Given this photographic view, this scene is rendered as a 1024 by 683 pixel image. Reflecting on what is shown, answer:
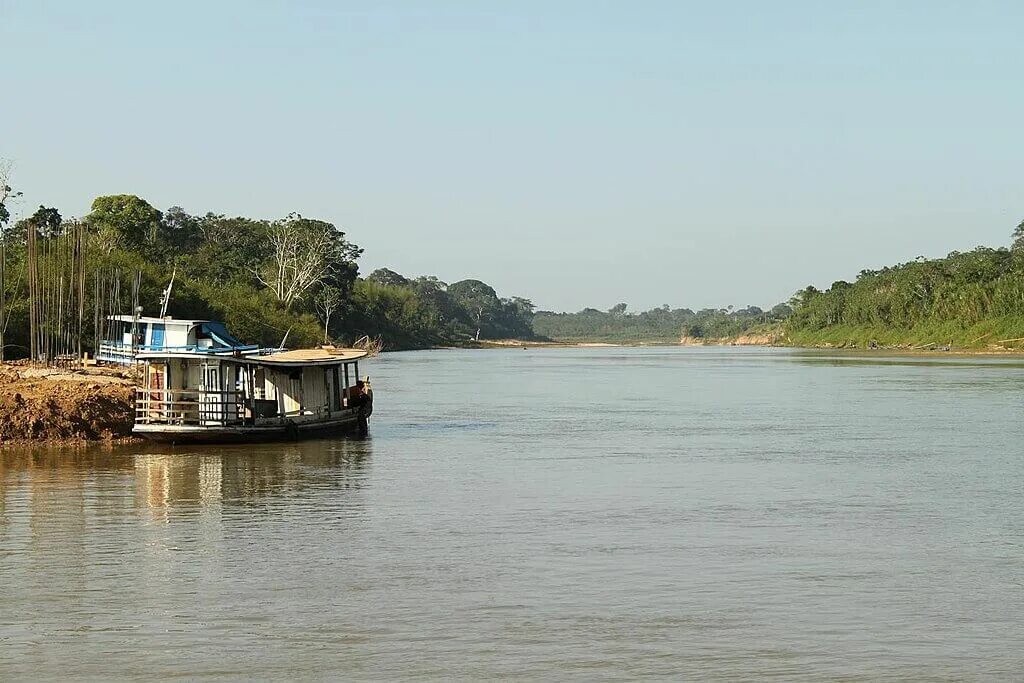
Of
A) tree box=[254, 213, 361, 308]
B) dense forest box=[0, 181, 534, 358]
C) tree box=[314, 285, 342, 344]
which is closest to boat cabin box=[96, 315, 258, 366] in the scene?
dense forest box=[0, 181, 534, 358]

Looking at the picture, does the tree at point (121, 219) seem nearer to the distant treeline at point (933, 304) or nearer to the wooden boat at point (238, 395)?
the wooden boat at point (238, 395)

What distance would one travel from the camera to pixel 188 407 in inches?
1049

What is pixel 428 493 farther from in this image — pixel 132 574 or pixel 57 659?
pixel 57 659

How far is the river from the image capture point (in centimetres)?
1059

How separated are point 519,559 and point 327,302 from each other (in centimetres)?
8690

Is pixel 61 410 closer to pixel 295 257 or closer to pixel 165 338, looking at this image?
pixel 165 338

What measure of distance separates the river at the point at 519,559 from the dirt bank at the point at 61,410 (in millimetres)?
697

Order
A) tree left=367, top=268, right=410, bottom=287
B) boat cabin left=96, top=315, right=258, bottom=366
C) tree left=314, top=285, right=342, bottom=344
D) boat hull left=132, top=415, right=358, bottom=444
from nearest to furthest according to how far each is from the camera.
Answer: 1. boat hull left=132, top=415, right=358, bottom=444
2. boat cabin left=96, top=315, right=258, bottom=366
3. tree left=314, top=285, right=342, bottom=344
4. tree left=367, top=268, right=410, bottom=287

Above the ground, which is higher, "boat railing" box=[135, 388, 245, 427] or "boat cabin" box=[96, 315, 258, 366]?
"boat cabin" box=[96, 315, 258, 366]

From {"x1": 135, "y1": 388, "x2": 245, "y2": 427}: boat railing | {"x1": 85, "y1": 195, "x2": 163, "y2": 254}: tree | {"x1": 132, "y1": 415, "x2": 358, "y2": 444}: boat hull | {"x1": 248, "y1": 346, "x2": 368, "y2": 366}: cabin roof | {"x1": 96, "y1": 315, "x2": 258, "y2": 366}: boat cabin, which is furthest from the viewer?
{"x1": 85, "y1": 195, "x2": 163, "y2": 254}: tree

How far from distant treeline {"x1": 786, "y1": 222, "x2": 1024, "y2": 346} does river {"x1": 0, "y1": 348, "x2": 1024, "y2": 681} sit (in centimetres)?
7223

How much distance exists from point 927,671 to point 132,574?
8.51 metres

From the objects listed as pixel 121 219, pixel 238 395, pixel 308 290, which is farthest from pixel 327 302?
pixel 238 395

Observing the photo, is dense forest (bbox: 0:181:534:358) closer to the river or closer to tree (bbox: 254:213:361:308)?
tree (bbox: 254:213:361:308)
